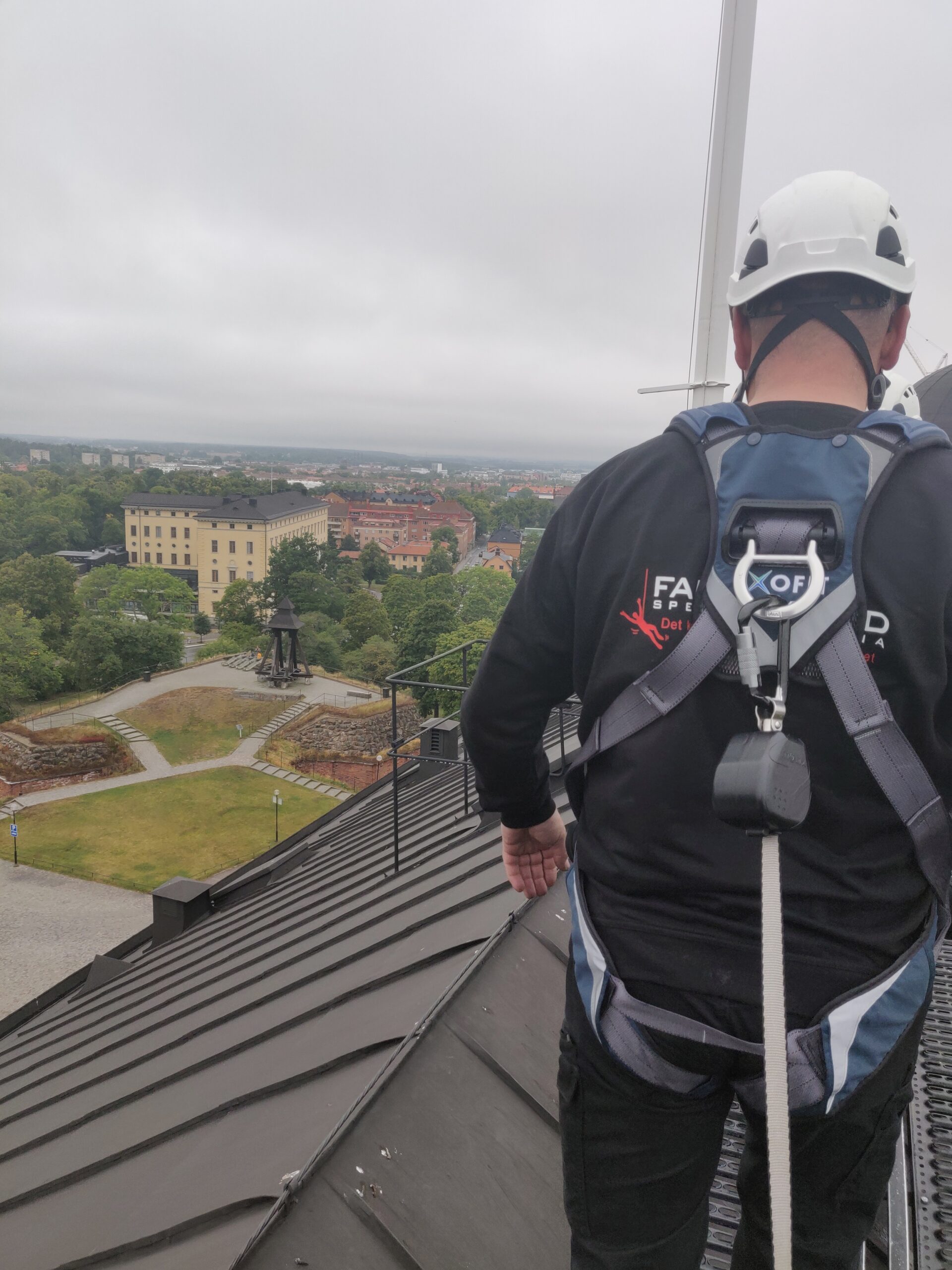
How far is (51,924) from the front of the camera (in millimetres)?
18297

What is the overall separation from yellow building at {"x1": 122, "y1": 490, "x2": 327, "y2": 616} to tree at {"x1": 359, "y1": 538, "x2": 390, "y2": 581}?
542 cm

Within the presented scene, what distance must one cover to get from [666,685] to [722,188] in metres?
5.47

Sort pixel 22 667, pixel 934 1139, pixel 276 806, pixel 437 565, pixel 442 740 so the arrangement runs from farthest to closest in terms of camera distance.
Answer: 1. pixel 437 565
2. pixel 22 667
3. pixel 276 806
4. pixel 442 740
5. pixel 934 1139

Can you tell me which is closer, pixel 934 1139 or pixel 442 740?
pixel 934 1139

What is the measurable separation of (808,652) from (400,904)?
355 centimetres

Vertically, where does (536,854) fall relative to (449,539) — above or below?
above

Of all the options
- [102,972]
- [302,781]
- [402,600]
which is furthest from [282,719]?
[102,972]

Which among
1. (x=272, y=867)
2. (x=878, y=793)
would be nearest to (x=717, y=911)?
(x=878, y=793)

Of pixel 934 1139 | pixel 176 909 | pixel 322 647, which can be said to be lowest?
pixel 322 647

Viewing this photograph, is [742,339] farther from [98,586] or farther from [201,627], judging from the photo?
[98,586]

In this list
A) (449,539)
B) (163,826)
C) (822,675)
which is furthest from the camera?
(449,539)

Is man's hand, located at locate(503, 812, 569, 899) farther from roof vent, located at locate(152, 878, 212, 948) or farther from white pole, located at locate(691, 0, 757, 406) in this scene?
roof vent, located at locate(152, 878, 212, 948)

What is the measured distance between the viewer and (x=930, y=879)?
49.9 inches

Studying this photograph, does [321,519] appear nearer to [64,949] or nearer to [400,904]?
[64,949]
